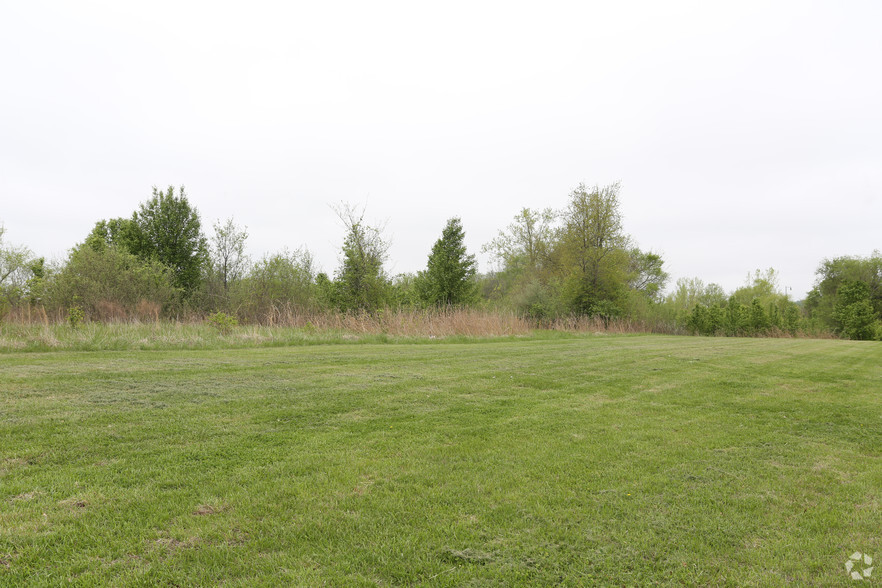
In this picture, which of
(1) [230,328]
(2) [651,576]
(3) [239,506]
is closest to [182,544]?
(3) [239,506]

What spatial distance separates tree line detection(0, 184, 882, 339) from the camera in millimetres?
15203

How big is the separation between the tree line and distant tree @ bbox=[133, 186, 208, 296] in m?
0.06

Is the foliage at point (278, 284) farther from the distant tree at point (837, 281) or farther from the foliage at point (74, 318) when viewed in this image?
the distant tree at point (837, 281)

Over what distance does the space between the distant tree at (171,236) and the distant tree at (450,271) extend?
1225 centimetres

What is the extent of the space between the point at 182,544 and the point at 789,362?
35.5 feet

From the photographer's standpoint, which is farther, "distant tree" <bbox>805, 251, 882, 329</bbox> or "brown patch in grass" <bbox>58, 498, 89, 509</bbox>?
"distant tree" <bbox>805, 251, 882, 329</bbox>

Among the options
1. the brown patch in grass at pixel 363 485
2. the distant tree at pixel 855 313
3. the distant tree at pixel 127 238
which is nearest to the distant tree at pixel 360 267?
the distant tree at pixel 127 238

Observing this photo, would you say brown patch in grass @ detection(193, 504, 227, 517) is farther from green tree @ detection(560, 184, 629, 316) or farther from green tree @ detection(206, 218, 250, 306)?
green tree @ detection(560, 184, 629, 316)

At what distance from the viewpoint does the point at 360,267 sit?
1938 cm

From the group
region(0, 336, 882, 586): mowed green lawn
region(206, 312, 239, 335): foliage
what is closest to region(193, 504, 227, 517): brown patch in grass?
region(0, 336, 882, 586): mowed green lawn

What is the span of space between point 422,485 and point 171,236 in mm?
25913

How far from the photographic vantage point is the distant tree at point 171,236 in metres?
23.0

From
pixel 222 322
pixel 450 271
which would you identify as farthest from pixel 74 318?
pixel 450 271

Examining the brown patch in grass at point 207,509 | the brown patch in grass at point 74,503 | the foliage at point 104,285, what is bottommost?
the brown patch in grass at point 207,509
